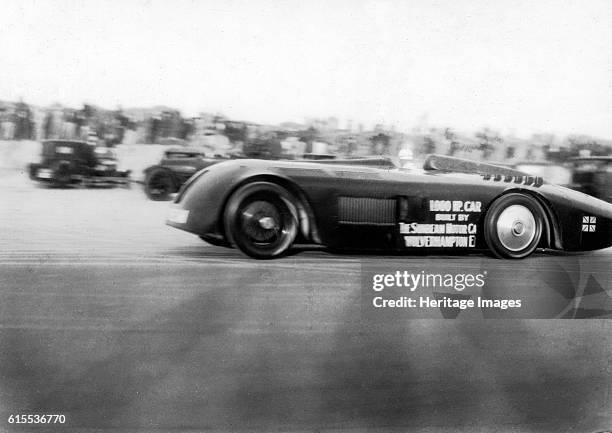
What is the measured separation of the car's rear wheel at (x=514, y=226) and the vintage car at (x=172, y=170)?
41.9 inches

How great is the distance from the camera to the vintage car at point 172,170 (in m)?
2.07

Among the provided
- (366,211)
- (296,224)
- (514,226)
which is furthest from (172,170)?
(514,226)

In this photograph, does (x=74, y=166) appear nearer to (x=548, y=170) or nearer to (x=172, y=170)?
(x=172, y=170)

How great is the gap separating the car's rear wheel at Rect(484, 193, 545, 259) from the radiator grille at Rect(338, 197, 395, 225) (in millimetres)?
393

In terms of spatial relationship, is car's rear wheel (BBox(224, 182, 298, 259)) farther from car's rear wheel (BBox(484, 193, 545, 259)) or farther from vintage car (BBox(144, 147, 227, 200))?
car's rear wheel (BBox(484, 193, 545, 259))

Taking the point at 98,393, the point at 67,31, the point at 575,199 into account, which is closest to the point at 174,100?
the point at 67,31

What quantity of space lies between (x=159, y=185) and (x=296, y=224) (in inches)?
20.5

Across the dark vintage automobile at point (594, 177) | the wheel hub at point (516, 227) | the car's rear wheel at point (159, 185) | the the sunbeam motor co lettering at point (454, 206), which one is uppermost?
the dark vintage automobile at point (594, 177)

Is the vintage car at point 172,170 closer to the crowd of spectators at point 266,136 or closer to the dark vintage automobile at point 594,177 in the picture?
the crowd of spectators at point 266,136

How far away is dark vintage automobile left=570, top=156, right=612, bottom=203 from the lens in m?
2.31

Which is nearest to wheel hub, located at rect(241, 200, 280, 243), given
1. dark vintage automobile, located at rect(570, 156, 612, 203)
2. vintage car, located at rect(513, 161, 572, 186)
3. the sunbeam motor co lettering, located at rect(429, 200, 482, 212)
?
the sunbeam motor co lettering, located at rect(429, 200, 482, 212)

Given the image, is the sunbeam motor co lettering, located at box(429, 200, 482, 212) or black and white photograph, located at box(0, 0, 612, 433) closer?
black and white photograph, located at box(0, 0, 612, 433)

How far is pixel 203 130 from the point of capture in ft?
6.84

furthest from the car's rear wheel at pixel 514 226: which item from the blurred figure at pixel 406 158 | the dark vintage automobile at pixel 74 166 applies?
the dark vintage automobile at pixel 74 166
